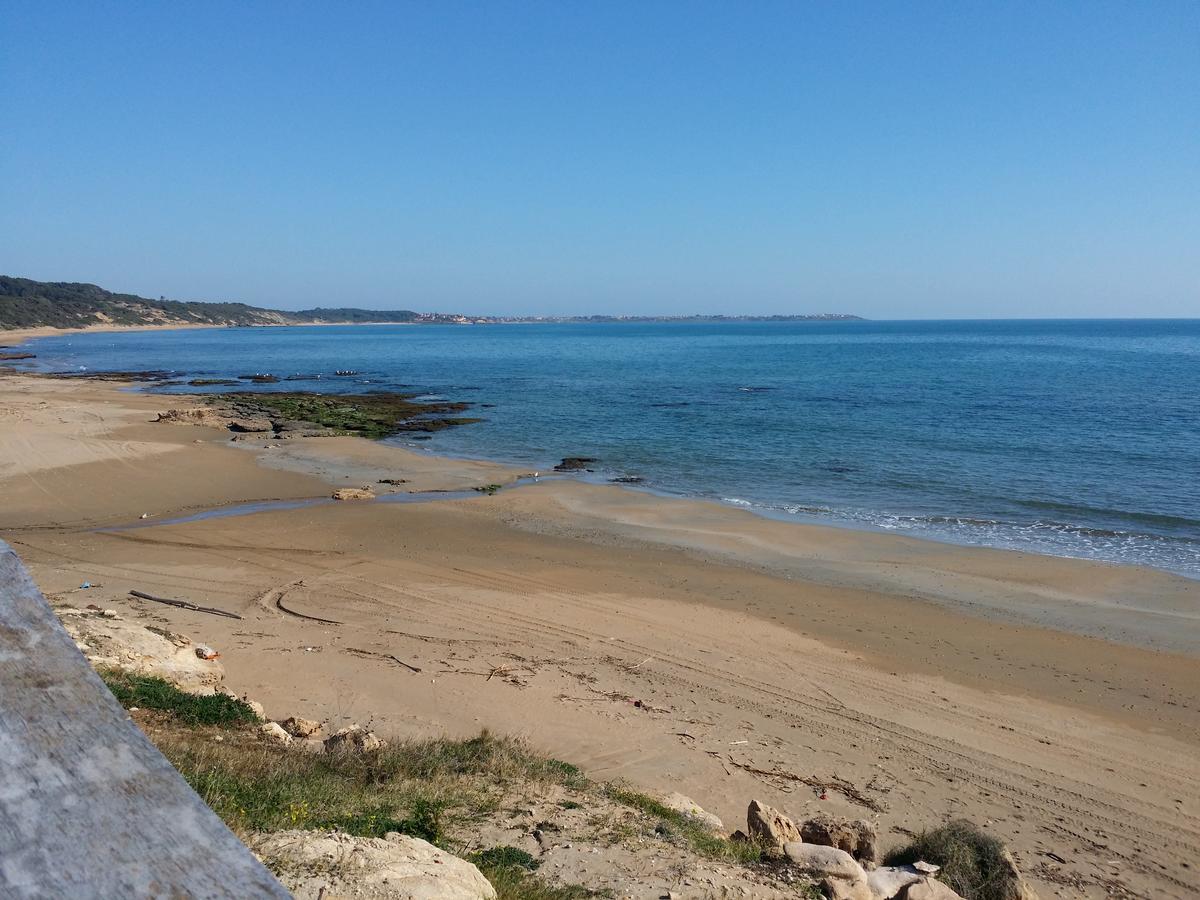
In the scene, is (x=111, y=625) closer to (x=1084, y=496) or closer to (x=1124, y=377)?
(x=1084, y=496)

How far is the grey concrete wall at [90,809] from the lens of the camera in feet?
4.72

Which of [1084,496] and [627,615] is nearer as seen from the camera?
[627,615]

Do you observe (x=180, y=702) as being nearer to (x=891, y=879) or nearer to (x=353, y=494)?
(x=891, y=879)

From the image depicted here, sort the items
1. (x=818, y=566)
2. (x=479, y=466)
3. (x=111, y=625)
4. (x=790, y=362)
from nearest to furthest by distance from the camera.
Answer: (x=111, y=625)
(x=818, y=566)
(x=479, y=466)
(x=790, y=362)

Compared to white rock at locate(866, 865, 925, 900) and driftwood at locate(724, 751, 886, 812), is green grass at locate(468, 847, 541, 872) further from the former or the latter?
driftwood at locate(724, 751, 886, 812)

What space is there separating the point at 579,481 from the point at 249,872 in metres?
24.5

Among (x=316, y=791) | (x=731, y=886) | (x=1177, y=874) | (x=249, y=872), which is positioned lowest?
(x=1177, y=874)

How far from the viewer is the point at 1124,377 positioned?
60.4 m

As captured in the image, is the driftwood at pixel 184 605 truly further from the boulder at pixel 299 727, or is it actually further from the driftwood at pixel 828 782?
the driftwood at pixel 828 782

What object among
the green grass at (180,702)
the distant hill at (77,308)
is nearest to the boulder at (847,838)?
the green grass at (180,702)

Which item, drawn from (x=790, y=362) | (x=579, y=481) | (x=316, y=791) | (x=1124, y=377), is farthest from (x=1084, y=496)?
(x=790, y=362)

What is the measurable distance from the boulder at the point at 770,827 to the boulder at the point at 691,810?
0.28m

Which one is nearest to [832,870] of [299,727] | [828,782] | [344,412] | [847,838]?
[847,838]

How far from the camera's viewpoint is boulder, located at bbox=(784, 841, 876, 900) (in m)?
5.99
